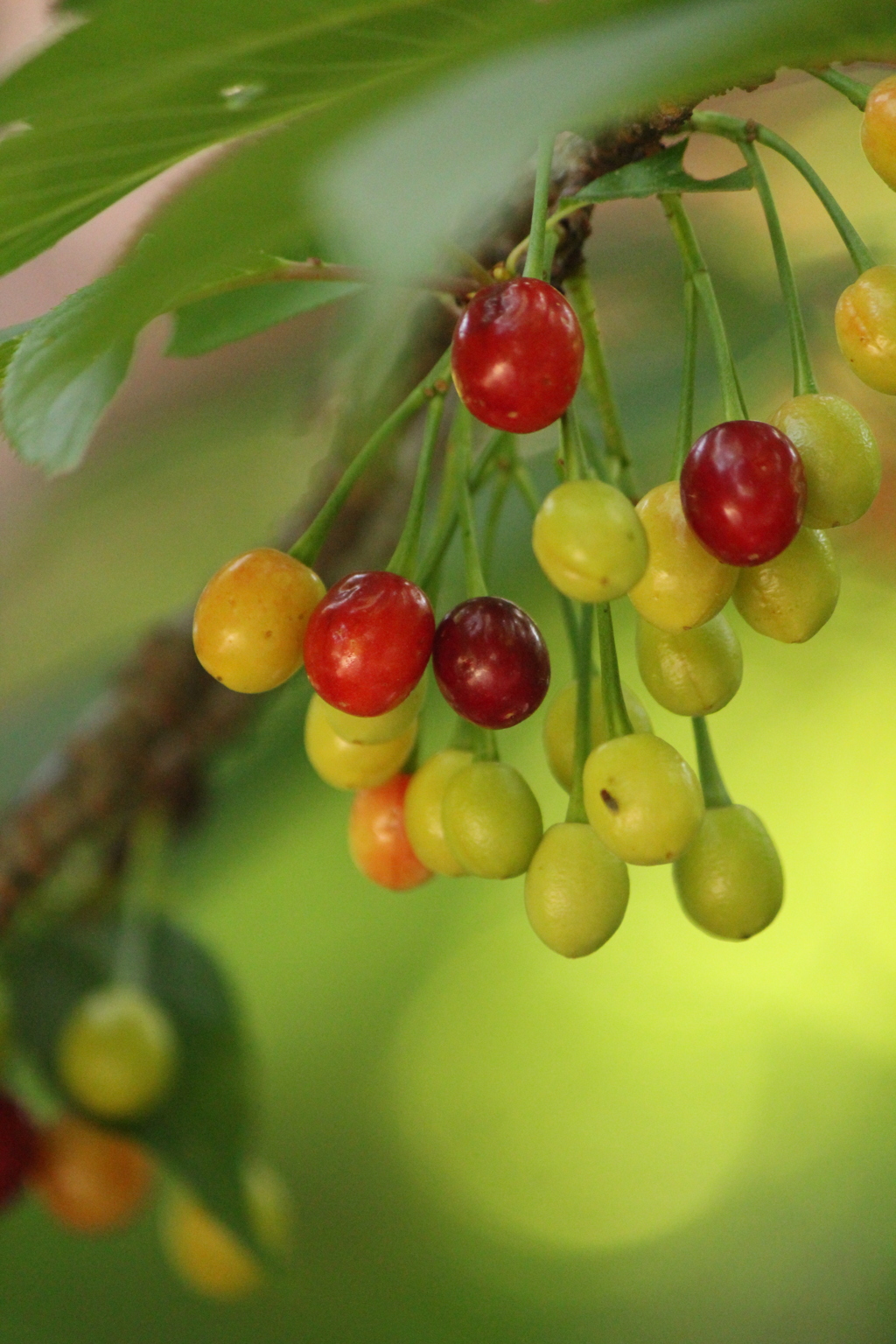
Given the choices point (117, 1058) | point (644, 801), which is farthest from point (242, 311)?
point (117, 1058)

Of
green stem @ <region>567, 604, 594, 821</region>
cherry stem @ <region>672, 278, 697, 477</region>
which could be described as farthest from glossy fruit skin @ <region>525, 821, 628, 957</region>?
cherry stem @ <region>672, 278, 697, 477</region>

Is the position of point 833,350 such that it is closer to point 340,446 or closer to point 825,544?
point 340,446

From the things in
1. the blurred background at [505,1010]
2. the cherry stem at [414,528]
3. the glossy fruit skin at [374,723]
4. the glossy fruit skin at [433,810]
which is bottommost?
the blurred background at [505,1010]

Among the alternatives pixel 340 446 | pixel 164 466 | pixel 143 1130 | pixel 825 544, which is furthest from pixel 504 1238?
pixel 825 544

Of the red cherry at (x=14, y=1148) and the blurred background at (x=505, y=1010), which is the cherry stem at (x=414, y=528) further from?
the blurred background at (x=505, y=1010)

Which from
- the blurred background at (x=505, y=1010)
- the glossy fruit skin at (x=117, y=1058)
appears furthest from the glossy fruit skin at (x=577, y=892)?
the blurred background at (x=505, y=1010)

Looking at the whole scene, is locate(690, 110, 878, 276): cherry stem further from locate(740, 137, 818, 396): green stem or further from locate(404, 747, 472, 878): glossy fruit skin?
locate(404, 747, 472, 878): glossy fruit skin

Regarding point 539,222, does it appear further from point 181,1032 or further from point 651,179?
point 181,1032
